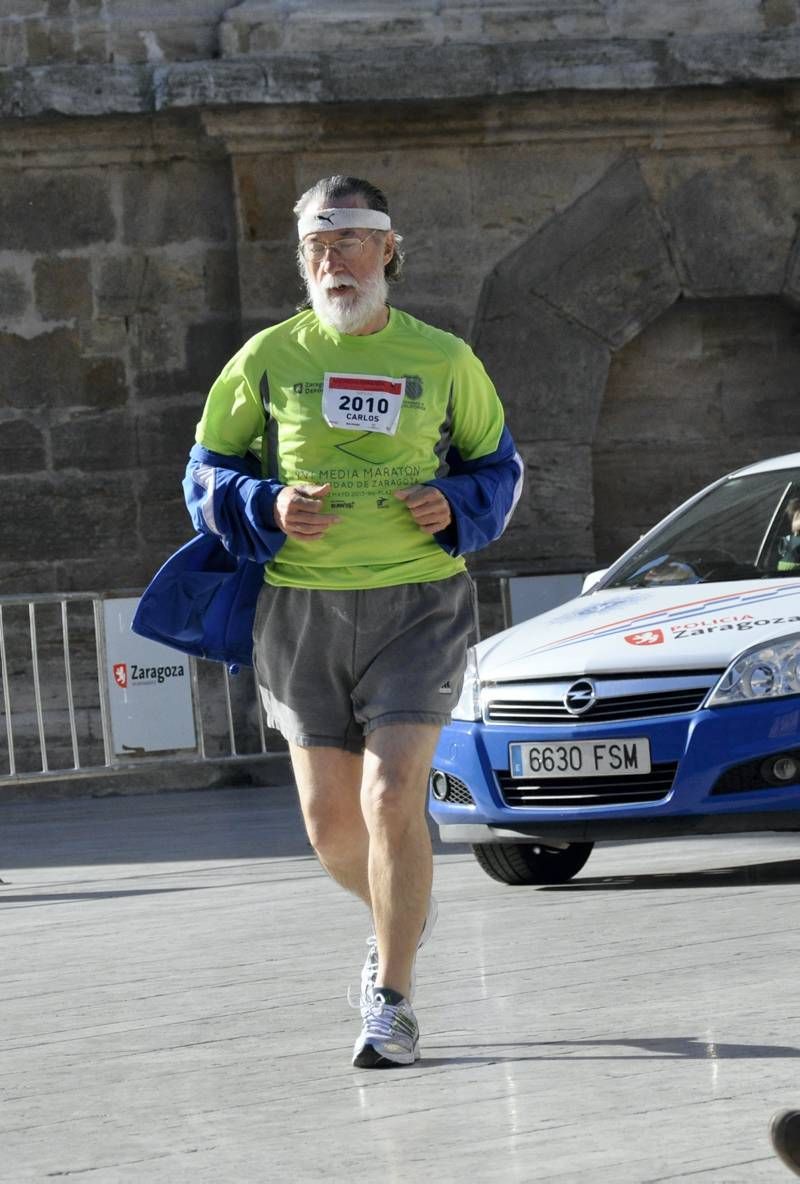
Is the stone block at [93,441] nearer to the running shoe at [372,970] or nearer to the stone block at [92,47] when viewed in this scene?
the stone block at [92,47]

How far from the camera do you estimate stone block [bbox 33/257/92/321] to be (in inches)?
560

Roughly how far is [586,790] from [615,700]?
1.02 ft

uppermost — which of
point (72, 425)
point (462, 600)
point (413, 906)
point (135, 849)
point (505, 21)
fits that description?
point (505, 21)

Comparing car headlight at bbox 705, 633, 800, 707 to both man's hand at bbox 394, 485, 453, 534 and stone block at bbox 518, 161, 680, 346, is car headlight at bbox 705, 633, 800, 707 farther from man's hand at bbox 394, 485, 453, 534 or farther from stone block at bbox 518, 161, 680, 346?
stone block at bbox 518, 161, 680, 346

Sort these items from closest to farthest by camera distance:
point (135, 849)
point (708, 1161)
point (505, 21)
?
1. point (708, 1161)
2. point (135, 849)
3. point (505, 21)

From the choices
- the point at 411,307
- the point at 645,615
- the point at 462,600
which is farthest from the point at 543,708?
the point at 411,307

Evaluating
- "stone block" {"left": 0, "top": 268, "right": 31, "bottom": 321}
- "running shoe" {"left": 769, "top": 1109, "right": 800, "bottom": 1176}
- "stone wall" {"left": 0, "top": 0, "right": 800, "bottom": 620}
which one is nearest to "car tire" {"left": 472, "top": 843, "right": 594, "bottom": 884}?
"running shoe" {"left": 769, "top": 1109, "right": 800, "bottom": 1176}

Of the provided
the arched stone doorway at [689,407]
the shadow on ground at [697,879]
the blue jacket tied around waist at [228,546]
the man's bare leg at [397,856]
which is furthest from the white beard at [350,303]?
the arched stone doorway at [689,407]

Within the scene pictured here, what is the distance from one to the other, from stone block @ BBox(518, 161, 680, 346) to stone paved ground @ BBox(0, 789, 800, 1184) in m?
5.69

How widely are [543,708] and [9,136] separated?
7.45 meters

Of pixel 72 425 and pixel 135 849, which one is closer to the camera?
pixel 135 849

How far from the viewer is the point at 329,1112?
4520mm

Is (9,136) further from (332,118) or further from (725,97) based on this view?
(725,97)

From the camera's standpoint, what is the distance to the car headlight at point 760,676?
7.46m
